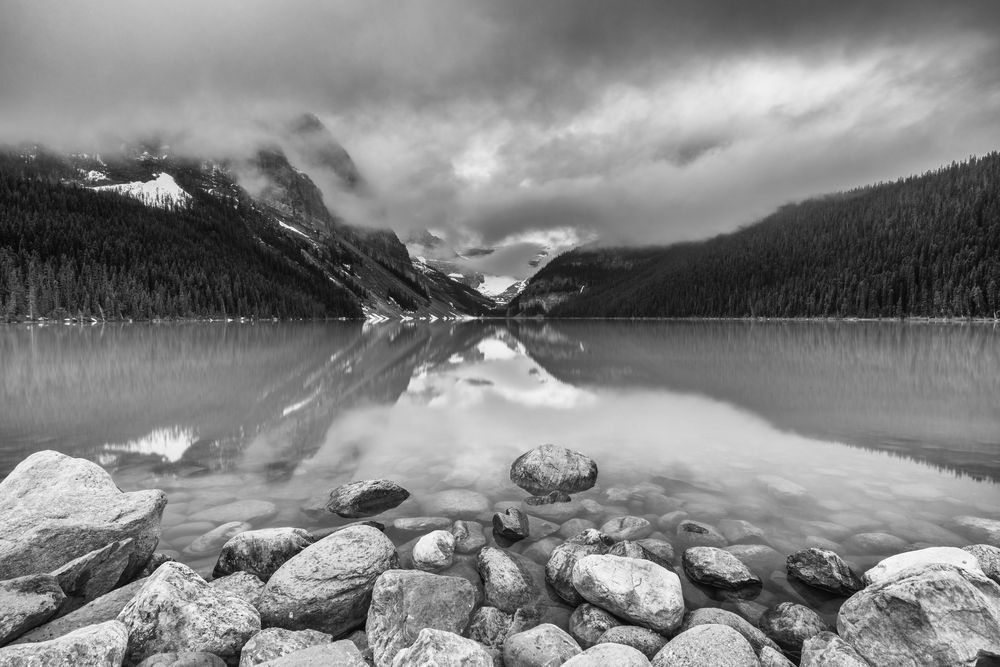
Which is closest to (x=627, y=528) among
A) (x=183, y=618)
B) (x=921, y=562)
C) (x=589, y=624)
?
(x=589, y=624)

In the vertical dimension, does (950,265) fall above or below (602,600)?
above

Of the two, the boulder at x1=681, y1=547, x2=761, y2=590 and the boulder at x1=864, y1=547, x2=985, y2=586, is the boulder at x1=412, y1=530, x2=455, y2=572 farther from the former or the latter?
the boulder at x1=864, y1=547, x2=985, y2=586

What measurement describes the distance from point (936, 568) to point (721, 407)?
1539 cm

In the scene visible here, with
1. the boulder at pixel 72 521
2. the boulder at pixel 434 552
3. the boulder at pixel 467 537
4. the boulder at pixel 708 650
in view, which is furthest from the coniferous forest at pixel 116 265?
the boulder at pixel 708 650

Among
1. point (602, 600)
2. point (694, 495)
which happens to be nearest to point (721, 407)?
point (694, 495)

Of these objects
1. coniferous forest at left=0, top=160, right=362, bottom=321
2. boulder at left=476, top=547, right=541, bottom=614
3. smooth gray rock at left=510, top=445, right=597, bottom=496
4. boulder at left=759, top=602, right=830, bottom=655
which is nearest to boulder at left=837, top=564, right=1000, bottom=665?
boulder at left=759, top=602, right=830, bottom=655

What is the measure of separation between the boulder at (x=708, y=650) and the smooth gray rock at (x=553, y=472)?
19.4 ft

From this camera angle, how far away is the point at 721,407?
20.6m

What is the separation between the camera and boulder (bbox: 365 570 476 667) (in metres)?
6.16

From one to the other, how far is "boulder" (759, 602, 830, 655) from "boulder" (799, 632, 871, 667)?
0.35 meters

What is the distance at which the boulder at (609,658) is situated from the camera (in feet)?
16.8

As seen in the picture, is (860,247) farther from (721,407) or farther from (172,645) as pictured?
(172,645)

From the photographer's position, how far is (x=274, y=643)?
5.82 meters

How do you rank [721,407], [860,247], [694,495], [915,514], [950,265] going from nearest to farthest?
[915,514]
[694,495]
[721,407]
[950,265]
[860,247]
